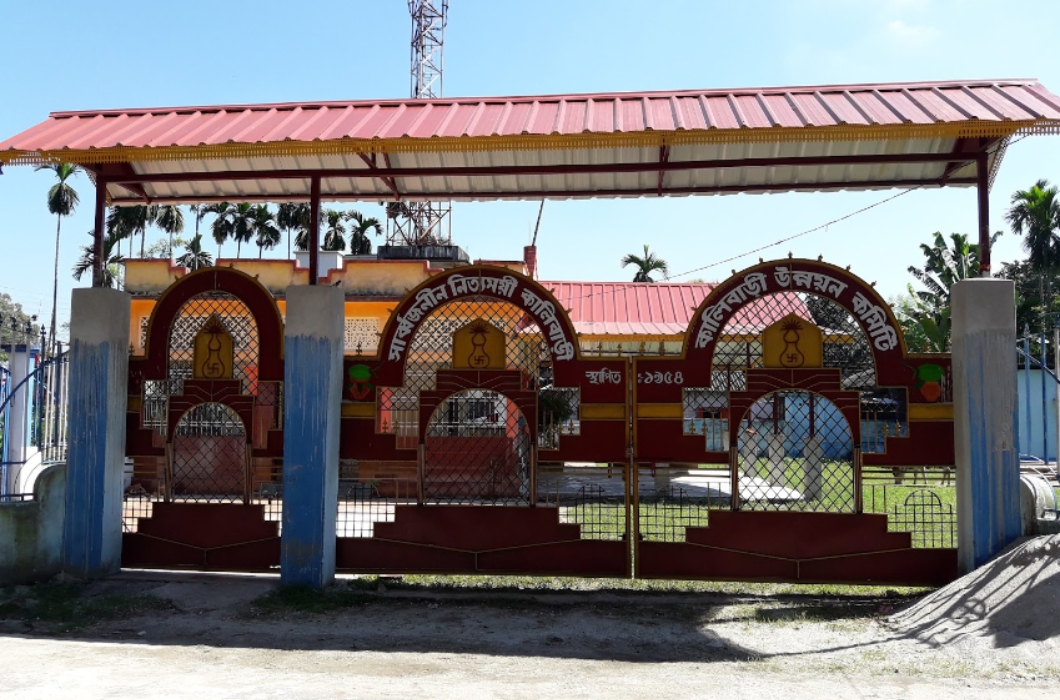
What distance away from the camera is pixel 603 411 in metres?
8.21

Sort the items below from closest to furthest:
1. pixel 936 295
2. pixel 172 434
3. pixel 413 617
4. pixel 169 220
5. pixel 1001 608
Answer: pixel 1001 608 < pixel 413 617 < pixel 172 434 < pixel 936 295 < pixel 169 220

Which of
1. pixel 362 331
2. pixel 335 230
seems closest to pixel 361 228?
pixel 335 230

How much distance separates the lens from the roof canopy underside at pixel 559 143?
7.54 metres

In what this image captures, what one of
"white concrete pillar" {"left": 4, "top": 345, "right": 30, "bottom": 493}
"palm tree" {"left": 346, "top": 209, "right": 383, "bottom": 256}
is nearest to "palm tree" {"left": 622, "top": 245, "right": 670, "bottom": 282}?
"palm tree" {"left": 346, "top": 209, "right": 383, "bottom": 256}

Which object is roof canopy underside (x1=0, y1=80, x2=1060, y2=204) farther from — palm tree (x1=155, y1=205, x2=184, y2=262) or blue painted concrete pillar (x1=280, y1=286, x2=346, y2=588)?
palm tree (x1=155, y1=205, x2=184, y2=262)

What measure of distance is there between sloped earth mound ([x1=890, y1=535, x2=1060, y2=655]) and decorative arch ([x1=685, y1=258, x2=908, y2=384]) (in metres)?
1.79

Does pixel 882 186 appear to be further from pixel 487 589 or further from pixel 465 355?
pixel 487 589

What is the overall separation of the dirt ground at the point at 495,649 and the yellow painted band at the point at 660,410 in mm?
1656

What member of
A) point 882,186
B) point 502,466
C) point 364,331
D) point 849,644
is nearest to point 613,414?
point 849,644

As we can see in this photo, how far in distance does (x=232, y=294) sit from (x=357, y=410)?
1.70m

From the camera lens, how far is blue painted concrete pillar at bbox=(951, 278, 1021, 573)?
7547 mm

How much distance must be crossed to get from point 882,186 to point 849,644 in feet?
16.7

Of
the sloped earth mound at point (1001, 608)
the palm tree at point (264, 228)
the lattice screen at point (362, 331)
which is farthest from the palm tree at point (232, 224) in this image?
the sloped earth mound at point (1001, 608)

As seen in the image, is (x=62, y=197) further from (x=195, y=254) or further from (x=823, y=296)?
(x=823, y=296)
